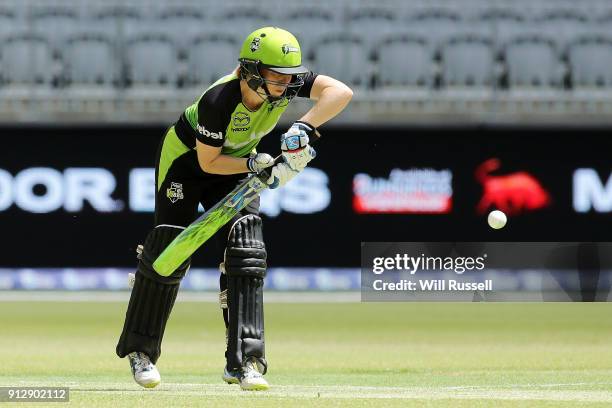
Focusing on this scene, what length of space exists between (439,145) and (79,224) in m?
4.66

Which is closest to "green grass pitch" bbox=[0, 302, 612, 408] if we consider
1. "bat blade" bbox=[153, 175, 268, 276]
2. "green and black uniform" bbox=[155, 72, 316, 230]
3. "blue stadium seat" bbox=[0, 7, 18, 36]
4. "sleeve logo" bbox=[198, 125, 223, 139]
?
"bat blade" bbox=[153, 175, 268, 276]

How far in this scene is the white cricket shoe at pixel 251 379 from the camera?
6211 millimetres

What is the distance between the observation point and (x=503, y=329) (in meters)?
12.0

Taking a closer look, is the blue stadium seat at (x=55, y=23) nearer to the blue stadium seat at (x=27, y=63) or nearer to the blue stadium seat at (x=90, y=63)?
the blue stadium seat at (x=27, y=63)

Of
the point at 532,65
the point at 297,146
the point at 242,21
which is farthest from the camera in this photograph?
the point at 242,21

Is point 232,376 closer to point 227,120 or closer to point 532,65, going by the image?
point 227,120

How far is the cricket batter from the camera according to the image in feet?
20.3

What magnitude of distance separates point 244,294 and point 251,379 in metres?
0.46

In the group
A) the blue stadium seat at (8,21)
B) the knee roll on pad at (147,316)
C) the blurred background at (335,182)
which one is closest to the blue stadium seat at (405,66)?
the blurred background at (335,182)

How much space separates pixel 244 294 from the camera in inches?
250

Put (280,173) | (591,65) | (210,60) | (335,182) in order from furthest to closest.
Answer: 1. (591,65)
2. (210,60)
3. (335,182)
4. (280,173)

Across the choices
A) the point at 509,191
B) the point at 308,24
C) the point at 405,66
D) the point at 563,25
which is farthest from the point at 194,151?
the point at 563,25

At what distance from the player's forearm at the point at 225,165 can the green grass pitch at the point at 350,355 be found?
118 cm

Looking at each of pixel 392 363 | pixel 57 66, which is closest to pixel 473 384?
pixel 392 363
